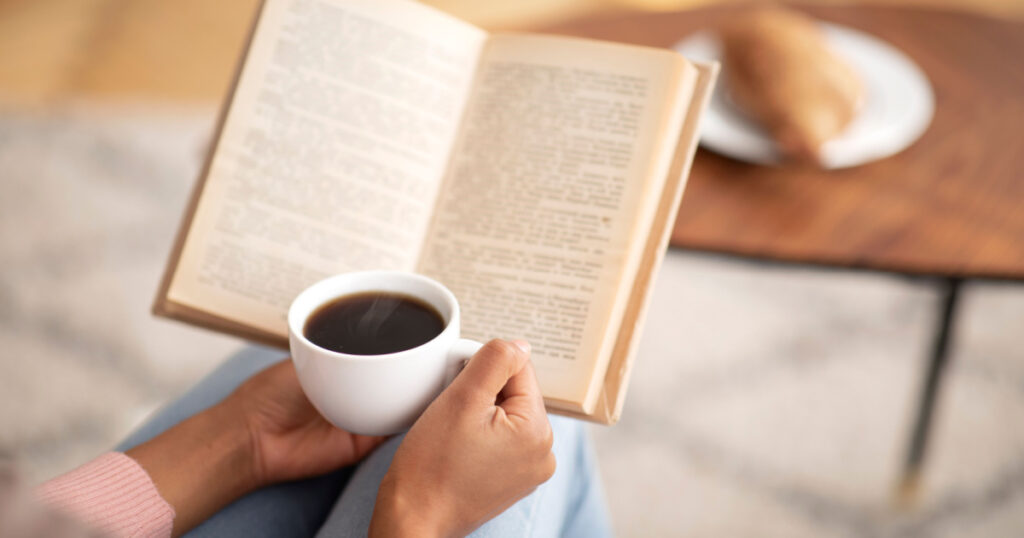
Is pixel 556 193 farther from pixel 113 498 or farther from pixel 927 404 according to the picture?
pixel 927 404

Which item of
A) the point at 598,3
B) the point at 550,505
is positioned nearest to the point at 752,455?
the point at 550,505

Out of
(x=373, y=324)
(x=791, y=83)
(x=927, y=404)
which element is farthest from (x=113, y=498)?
(x=927, y=404)

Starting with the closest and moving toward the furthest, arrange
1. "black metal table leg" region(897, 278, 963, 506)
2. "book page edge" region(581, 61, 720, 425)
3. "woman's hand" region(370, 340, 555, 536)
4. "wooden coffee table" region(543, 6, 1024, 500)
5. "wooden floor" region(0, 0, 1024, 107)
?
1. "woman's hand" region(370, 340, 555, 536)
2. "book page edge" region(581, 61, 720, 425)
3. "wooden coffee table" region(543, 6, 1024, 500)
4. "black metal table leg" region(897, 278, 963, 506)
5. "wooden floor" region(0, 0, 1024, 107)

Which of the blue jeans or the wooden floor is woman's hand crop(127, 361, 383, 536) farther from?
the wooden floor

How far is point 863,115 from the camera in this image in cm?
102

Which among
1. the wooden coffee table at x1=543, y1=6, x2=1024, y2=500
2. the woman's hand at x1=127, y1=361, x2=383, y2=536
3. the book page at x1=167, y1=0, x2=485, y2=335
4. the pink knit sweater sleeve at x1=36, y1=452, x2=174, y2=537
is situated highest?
the wooden coffee table at x1=543, y1=6, x2=1024, y2=500

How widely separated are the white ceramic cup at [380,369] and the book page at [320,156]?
10cm

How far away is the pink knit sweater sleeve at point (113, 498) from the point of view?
20.3 inches

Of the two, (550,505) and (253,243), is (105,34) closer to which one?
(253,243)

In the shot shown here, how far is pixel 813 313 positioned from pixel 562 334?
1.04 meters

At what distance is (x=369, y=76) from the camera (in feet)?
2.15

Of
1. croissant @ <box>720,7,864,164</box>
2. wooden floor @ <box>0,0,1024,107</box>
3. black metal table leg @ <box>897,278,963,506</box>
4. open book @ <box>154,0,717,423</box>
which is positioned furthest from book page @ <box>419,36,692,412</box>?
wooden floor @ <box>0,0,1024,107</box>

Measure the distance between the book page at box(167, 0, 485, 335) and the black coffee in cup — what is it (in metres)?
0.09

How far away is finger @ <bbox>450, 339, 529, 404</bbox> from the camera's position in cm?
46
